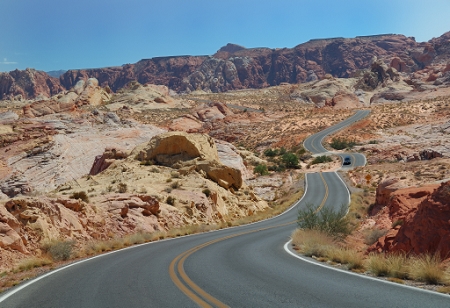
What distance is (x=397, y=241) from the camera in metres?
11.4

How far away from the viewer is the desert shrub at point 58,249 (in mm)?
12805

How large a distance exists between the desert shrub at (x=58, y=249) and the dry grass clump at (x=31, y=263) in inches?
22.3

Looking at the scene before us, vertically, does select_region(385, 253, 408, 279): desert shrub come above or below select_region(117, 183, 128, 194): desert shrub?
below

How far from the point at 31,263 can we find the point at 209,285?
6.43 m

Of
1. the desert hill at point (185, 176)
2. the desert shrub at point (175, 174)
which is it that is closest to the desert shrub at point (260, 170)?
the desert hill at point (185, 176)

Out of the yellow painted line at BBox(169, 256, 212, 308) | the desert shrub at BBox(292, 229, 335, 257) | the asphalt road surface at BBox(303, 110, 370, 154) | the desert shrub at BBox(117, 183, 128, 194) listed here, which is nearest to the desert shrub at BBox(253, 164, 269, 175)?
the asphalt road surface at BBox(303, 110, 370, 154)

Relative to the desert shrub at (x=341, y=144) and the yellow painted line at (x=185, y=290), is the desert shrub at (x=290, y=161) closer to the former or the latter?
the desert shrub at (x=341, y=144)

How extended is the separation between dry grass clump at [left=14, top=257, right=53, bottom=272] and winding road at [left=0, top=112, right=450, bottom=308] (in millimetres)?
1103

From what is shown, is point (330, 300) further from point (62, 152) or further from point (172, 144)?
point (62, 152)

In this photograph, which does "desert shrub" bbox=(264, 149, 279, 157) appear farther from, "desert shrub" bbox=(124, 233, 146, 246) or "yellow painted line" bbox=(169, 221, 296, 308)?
"yellow painted line" bbox=(169, 221, 296, 308)

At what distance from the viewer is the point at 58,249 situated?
42.3ft

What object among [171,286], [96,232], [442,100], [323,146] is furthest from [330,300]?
[442,100]

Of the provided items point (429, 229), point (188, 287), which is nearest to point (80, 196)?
point (188, 287)

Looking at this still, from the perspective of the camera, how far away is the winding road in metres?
6.43
